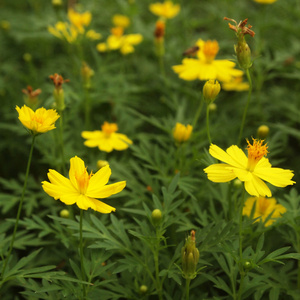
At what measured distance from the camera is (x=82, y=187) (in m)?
1.17

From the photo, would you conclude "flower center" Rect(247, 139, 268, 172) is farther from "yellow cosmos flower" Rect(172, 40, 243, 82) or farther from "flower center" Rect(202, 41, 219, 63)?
"flower center" Rect(202, 41, 219, 63)

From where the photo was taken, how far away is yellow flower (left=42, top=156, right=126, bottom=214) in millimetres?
1136

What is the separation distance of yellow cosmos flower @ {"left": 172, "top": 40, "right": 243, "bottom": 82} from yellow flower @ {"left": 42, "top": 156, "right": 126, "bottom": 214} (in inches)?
31.9

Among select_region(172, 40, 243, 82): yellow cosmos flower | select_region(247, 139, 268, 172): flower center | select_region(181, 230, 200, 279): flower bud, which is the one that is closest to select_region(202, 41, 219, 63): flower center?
select_region(172, 40, 243, 82): yellow cosmos flower

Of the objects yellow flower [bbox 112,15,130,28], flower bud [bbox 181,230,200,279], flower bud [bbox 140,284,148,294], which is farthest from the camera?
yellow flower [bbox 112,15,130,28]

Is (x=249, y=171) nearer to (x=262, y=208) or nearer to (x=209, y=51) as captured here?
(x=262, y=208)

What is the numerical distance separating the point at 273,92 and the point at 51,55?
151cm

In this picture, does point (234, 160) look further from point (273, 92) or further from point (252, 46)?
point (252, 46)

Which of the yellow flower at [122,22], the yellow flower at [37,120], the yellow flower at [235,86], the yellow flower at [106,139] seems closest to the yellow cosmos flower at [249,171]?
the yellow flower at [37,120]

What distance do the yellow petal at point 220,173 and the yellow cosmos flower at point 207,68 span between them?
755mm

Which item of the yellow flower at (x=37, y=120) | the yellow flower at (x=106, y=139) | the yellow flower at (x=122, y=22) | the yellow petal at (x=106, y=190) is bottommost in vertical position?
the yellow flower at (x=106, y=139)

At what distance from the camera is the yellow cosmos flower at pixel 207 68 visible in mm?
1851

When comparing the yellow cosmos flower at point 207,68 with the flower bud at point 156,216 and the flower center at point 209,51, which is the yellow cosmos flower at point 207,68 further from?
the flower bud at point 156,216

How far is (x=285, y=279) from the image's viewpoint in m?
1.38
